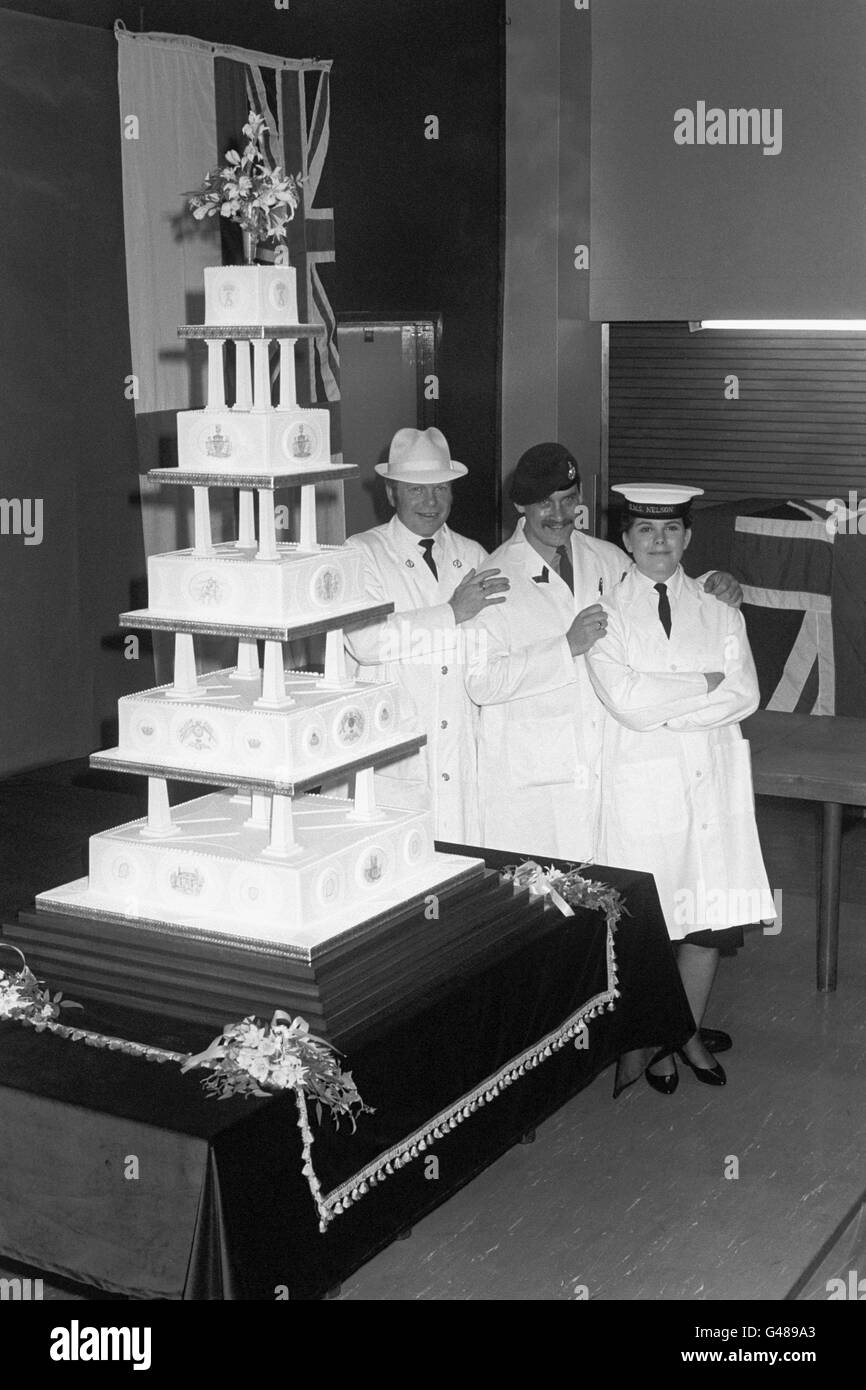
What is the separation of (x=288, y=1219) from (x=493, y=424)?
6.08 metres

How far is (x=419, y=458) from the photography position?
14.9 feet

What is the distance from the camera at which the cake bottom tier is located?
10.1 feet

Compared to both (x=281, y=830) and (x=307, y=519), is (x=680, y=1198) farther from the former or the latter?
(x=307, y=519)

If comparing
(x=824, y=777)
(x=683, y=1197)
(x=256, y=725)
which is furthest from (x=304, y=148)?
(x=683, y=1197)

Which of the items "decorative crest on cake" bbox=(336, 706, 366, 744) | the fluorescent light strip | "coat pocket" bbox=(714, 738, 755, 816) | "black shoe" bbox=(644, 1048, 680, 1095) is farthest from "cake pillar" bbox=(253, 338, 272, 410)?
the fluorescent light strip

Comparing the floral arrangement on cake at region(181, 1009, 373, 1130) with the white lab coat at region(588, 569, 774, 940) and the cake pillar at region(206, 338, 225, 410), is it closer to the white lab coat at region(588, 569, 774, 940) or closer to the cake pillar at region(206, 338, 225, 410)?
the cake pillar at region(206, 338, 225, 410)

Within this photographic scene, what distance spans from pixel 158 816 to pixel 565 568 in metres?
1.81

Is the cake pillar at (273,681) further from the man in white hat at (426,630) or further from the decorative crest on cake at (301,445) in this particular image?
the man in white hat at (426,630)

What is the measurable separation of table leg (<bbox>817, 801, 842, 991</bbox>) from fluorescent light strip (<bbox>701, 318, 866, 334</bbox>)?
3.24 metres

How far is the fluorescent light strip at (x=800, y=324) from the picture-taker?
7.53 meters

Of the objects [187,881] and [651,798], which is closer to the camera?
[187,881]

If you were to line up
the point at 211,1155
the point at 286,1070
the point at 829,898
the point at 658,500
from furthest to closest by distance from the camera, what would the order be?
1. the point at 829,898
2. the point at 658,500
3. the point at 286,1070
4. the point at 211,1155

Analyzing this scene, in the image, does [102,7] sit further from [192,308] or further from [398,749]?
[398,749]

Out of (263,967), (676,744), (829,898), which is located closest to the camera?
(263,967)
